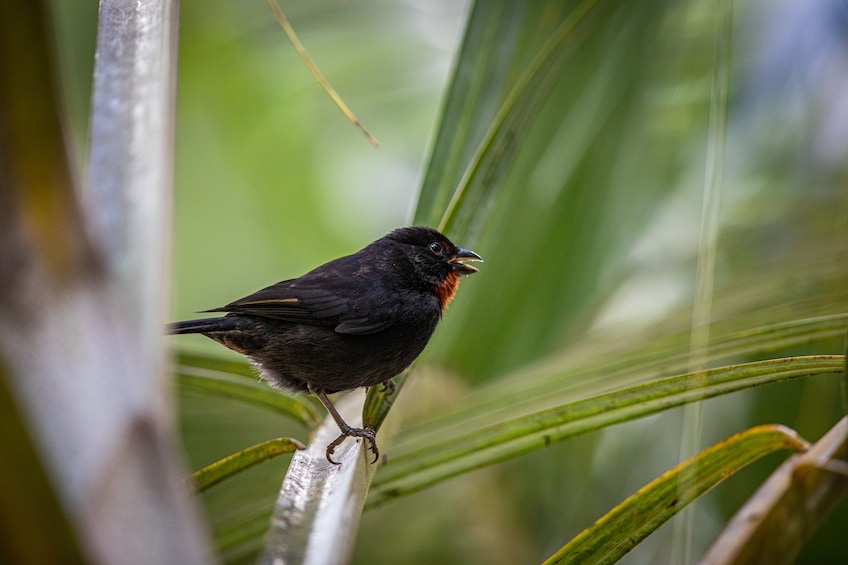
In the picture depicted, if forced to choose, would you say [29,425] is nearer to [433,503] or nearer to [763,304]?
[763,304]

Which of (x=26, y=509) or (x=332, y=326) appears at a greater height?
(x=26, y=509)

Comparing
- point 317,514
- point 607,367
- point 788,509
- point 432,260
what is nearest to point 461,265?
point 432,260

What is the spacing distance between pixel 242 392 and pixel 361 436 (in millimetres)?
532

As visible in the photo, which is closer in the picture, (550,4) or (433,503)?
(550,4)

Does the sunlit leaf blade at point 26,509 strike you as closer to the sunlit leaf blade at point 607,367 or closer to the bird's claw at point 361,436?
the bird's claw at point 361,436

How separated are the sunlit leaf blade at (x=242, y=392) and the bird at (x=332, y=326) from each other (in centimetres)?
89

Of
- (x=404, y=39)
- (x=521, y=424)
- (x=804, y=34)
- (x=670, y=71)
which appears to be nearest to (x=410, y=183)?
(x=404, y=39)

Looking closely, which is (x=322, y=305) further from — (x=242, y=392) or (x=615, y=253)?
(x=615, y=253)

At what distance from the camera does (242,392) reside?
208cm

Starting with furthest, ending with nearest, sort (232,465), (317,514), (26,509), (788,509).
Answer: (232,465), (788,509), (317,514), (26,509)

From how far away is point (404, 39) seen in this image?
4.42 meters

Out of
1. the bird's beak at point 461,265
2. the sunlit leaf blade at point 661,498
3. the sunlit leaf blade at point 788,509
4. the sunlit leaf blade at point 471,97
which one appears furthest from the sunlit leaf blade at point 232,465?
the bird's beak at point 461,265

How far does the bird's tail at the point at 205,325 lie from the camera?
2.98 metres

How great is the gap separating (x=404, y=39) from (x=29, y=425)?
4.16 meters
